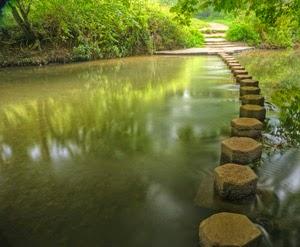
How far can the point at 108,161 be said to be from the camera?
4457 millimetres

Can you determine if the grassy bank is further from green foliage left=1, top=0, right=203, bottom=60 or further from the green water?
the green water

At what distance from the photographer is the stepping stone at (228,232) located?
243 cm

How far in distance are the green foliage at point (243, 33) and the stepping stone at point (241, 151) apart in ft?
67.7

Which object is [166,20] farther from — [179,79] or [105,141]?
[105,141]

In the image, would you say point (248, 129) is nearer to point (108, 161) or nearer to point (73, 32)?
point (108, 161)

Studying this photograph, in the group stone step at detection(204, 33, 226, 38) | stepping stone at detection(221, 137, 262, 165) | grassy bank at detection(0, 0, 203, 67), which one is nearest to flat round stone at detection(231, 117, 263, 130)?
stepping stone at detection(221, 137, 262, 165)

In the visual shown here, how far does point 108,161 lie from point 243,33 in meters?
21.7

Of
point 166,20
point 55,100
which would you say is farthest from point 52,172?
point 166,20

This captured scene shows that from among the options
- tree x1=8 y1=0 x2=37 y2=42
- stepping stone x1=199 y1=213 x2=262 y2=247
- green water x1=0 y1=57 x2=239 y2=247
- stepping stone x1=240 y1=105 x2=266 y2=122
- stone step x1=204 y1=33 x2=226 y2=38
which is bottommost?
stone step x1=204 y1=33 x2=226 y2=38

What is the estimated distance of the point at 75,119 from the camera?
646 centimetres

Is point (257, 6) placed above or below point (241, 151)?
above

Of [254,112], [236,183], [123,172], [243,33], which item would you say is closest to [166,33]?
[243,33]

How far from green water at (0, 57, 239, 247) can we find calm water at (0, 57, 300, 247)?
1 centimetres

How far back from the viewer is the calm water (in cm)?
302
